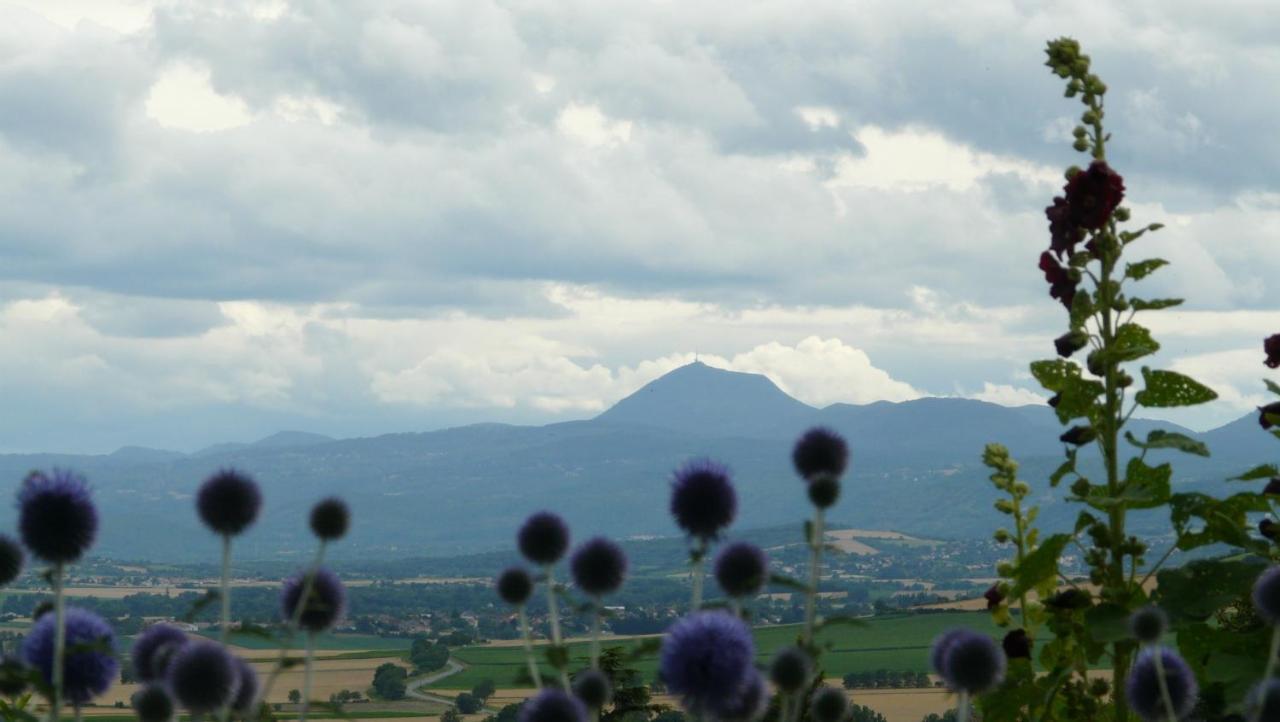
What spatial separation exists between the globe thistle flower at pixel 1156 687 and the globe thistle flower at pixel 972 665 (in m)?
0.47

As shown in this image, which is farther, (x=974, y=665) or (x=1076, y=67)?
(x=1076, y=67)

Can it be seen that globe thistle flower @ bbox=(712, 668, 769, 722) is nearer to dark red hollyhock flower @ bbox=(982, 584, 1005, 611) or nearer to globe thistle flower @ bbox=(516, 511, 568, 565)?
globe thistle flower @ bbox=(516, 511, 568, 565)

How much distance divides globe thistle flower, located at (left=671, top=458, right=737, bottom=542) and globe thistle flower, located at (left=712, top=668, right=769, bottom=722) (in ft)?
3.78

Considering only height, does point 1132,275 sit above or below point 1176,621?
above

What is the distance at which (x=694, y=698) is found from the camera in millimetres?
4418

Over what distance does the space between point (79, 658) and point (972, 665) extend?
3012 mm

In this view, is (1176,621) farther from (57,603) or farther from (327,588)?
(57,603)

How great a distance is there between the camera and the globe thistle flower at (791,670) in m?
4.55

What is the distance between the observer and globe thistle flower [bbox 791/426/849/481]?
610 centimetres

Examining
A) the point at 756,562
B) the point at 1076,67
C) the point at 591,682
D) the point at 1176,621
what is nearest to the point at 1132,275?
the point at 1076,67

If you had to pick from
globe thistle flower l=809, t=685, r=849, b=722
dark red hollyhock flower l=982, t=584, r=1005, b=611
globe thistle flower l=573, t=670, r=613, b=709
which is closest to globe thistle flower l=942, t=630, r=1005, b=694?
globe thistle flower l=809, t=685, r=849, b=722

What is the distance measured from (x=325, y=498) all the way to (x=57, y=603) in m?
1.64

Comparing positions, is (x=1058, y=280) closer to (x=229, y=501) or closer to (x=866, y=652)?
(x=229, y=501)

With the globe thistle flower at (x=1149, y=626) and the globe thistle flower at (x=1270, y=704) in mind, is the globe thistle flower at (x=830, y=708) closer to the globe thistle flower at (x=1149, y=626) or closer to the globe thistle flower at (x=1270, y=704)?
the globe thistle flower at (x=1149, y=626)
